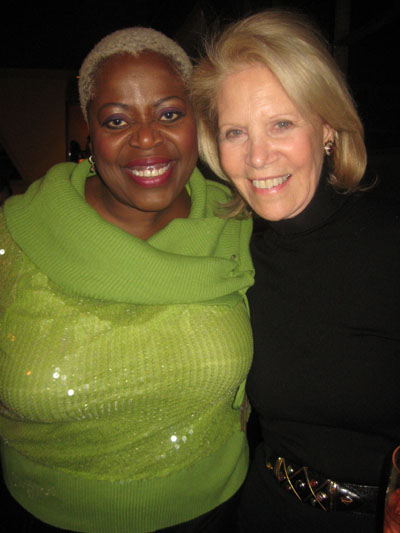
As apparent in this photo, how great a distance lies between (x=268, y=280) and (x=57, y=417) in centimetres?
76

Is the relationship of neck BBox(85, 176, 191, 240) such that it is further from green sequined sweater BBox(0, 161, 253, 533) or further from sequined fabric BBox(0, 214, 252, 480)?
sequined fabric BBox(0, 214, 252, 480)

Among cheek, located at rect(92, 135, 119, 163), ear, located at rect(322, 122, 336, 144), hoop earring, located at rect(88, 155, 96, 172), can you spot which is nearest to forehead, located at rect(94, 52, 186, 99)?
cheek, located at rect(92, 135, 119, 163)

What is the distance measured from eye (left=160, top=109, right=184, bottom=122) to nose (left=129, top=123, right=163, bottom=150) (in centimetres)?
4

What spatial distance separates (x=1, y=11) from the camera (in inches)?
213

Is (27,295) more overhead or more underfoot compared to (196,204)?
more underfoot

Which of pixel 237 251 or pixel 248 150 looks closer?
pixel 248 150

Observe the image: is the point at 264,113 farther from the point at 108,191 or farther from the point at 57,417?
the point at 57,417

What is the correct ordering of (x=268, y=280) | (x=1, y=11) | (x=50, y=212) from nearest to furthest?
(x=50, y=212), (x=268, y=280), (x=1, y=11)

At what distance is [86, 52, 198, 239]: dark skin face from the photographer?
112 centimetres

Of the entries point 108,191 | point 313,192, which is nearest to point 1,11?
point 108,191

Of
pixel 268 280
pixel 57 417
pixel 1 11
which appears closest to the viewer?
pixel 57 417

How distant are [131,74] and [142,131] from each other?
155 mm

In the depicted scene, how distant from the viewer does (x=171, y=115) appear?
1198mm

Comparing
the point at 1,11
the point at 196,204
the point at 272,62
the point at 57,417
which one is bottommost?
the point at 57,417
